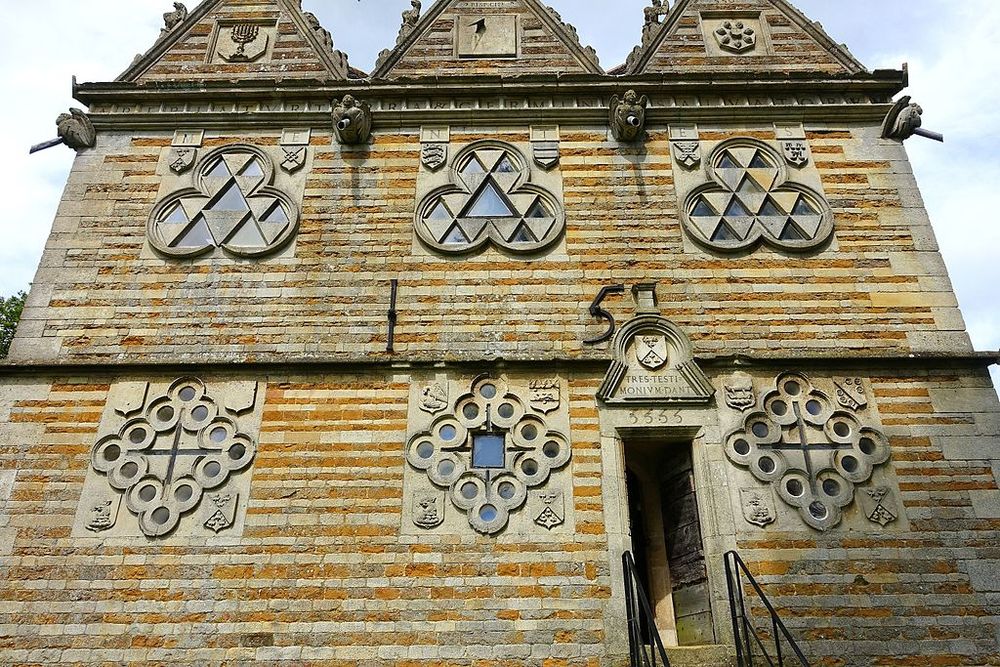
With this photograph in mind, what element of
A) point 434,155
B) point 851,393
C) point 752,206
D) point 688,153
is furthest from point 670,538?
point 434,155

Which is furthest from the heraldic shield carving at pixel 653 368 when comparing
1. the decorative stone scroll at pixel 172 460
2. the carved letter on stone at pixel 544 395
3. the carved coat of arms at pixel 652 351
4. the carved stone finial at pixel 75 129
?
the carved stone finial at pixel 75 129

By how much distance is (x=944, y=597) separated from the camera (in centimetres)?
656

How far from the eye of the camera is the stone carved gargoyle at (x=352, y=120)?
8.88 meters

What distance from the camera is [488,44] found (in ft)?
33.8

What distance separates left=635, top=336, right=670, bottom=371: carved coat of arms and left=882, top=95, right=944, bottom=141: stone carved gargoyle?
404 centimetres

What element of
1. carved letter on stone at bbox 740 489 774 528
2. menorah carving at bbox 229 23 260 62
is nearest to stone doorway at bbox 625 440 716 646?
carved letter on stone at bbox 740 489 774 528

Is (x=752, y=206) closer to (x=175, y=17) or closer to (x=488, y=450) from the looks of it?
(x=488, y=450)

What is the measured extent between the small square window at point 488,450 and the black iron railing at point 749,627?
221cm

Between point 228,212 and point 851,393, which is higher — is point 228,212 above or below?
above

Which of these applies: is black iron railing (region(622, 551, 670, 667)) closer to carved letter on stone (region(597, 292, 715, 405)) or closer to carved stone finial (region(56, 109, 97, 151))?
carved letter on stone (region(597, 292, 715, 405))

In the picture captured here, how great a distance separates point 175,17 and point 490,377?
710 centimetres

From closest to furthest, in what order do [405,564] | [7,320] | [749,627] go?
[749,627], [405,564], [7,320]

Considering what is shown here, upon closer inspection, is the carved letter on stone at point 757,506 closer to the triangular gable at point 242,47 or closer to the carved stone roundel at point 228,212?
the carved stone roundel at point 228,212

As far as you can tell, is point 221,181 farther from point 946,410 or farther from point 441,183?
point 946,410
